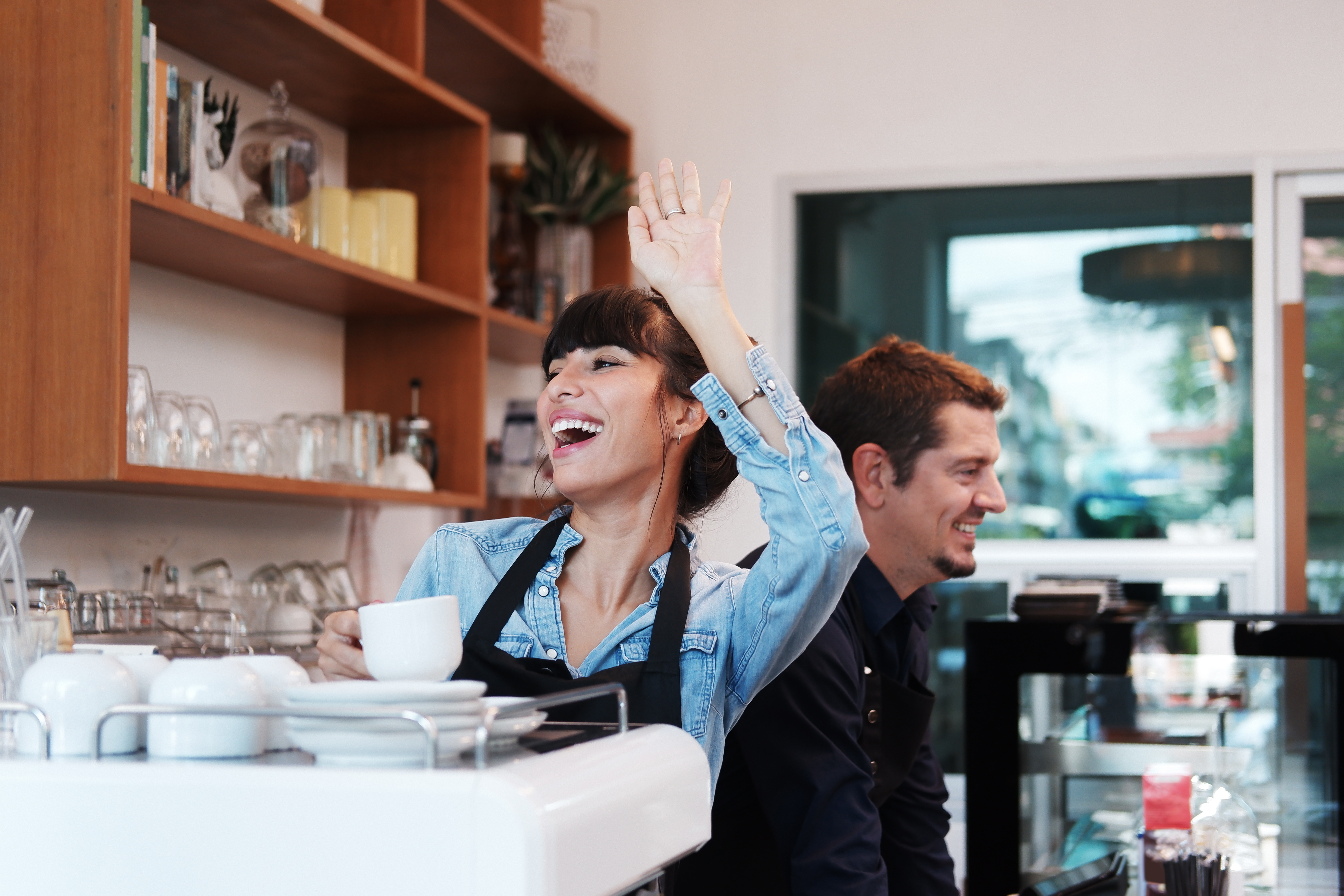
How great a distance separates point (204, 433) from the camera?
2248mm

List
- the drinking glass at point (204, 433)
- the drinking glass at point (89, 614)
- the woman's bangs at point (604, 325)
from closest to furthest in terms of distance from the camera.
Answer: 1. the woman's bangs at point (604, 325)
2. the drinking glass at point (89, 614)
3. the drinking glass at point (204, 433)

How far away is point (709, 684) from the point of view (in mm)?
1371

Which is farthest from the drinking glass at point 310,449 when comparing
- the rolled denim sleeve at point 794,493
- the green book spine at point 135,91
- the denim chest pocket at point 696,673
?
the rolled denim sleeve at point 794,493

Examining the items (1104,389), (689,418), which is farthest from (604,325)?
(1104,389)

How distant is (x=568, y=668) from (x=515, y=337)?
80.8 inches

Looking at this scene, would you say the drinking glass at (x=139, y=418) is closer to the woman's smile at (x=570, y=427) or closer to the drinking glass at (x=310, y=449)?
the drinking glass at (x=310, y=449)

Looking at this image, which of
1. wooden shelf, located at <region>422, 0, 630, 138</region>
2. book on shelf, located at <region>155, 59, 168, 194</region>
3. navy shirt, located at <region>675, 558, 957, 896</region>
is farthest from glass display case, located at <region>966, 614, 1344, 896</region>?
wooden shelf, located at <region>422, 0, 630, 138</region>

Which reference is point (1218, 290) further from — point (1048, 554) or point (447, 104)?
point (447, 104)

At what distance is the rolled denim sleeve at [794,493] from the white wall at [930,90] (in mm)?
2436

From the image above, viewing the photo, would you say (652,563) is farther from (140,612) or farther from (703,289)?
(140,612)

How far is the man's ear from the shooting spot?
84.3 inches

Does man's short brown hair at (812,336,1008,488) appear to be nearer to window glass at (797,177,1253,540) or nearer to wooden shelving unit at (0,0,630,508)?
wooden shelving unit at (0,0,630,508)

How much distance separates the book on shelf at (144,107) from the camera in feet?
6.51

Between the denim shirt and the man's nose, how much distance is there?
0.71 metres
